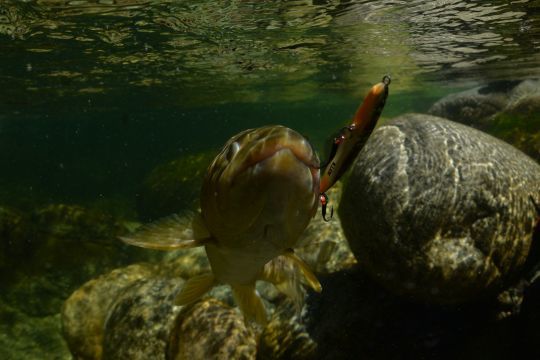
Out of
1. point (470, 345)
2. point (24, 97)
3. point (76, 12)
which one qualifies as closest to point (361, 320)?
point (470, 345)

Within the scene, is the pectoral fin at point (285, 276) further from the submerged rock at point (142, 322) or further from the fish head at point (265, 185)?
the submerged rock at point (142, 322)

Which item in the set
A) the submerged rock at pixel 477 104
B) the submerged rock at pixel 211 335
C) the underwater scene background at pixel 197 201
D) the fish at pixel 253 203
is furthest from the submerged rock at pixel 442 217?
the submerged rock at pixel 477 104

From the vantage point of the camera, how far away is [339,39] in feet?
49.3

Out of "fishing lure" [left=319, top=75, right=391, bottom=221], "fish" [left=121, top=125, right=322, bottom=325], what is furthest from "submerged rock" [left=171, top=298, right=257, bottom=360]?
"fishing lure" [left=319, top=75, right=391, bottom=221]

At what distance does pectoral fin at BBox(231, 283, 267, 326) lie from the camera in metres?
4.21

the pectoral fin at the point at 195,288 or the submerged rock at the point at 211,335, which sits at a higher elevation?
the pectoral fin at the point at 195,288

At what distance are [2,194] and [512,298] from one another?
3263cm

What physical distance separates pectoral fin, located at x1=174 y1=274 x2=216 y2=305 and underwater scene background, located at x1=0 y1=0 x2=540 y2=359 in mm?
1060

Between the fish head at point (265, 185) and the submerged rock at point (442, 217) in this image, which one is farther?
the submerged rock at point (442, 217)

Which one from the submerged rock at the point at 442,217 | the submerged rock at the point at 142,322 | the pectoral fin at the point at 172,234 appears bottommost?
the submerged rock at the point at 142,322

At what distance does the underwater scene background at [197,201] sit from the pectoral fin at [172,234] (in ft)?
3.07

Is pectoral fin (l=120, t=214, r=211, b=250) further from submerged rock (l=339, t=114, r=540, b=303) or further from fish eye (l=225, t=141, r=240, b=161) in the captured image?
submerged rock (l=339, t=114, r=540, b=303)

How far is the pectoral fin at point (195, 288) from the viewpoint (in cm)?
412

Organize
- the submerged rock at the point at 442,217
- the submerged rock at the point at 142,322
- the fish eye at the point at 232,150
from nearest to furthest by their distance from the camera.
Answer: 1. the fish eye at the point at 232,150
2. the submerged rock at the point at 442,217
3. the submerged rock at the point at 142,322
